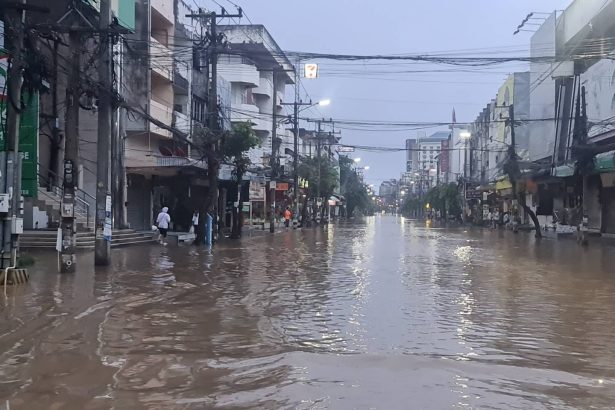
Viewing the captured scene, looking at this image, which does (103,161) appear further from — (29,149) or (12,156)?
(29,149)

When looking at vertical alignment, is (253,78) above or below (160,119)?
above

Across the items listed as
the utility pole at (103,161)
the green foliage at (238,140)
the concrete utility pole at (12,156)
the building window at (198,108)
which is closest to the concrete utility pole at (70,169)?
the utility pole at (103,161)

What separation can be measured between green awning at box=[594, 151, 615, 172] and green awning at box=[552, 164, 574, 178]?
1.87m

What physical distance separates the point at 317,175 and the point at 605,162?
3860 cm

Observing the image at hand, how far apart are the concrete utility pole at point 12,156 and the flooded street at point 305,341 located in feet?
3.52

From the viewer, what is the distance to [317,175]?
6844cm

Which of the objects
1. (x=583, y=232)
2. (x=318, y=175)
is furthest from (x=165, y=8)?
(x=318, y=175)

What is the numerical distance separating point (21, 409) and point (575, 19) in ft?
147

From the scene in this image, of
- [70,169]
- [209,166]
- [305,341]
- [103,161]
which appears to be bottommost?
[305,341]

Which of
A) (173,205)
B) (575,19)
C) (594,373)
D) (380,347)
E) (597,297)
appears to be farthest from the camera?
(575,19)

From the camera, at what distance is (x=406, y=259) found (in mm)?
21766

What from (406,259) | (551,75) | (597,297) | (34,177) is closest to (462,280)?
(597,297)

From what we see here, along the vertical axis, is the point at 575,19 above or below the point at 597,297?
above

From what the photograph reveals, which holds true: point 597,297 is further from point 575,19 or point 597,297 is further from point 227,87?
point 227,87
